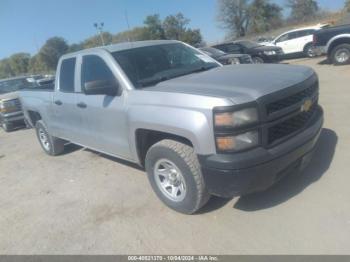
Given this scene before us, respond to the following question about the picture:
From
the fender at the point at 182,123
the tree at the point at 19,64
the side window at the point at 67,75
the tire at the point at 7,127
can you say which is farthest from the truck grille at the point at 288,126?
the tree at the point at 19,64

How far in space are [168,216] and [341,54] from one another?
1149 cm

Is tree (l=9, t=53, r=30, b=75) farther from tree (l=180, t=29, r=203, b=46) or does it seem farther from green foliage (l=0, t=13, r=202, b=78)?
tree (l=180, t=29, r=203, b=46)

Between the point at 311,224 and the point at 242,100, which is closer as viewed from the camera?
the point at 242,100

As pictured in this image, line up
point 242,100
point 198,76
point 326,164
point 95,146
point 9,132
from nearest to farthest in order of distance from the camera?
point 242,100 < point 198,76 < point 326,164 < point 95,146 < point 9,132

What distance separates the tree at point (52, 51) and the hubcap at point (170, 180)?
2834 inches

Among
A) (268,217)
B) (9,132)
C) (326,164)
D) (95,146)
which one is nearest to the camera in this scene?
(268,217)

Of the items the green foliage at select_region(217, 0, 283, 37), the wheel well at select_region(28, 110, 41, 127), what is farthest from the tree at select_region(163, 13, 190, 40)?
the wheel well at select_region(28, 110, 41, 127)

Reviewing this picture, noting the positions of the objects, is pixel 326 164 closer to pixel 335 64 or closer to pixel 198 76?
pixel 198 76

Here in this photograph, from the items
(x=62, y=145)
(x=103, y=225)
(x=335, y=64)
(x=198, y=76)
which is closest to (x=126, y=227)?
(x=103, y=225)

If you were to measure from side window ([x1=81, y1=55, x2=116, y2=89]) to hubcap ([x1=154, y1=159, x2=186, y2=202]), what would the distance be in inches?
48.3

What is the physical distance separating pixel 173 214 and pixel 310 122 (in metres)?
1.83

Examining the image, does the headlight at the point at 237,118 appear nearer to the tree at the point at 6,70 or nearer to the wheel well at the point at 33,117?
the wheel well at the point at 33,117

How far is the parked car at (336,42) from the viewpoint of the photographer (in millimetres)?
12484

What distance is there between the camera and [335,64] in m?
12.9
